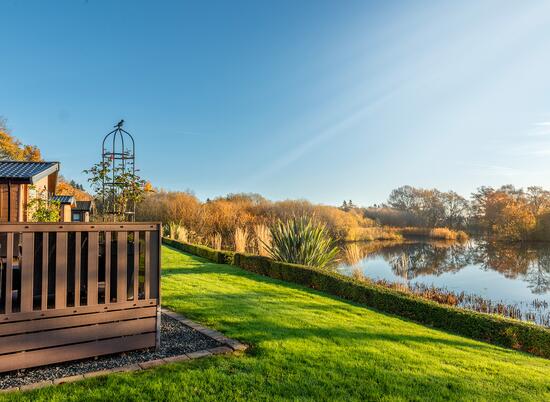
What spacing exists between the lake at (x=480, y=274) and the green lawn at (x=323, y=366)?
Result: 4006 millimetres

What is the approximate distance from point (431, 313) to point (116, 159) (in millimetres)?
5506

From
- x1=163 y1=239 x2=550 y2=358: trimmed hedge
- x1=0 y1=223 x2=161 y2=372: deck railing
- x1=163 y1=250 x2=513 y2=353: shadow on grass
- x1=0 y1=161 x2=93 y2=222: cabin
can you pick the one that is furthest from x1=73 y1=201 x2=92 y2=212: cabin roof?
x1=0 y1=223 x2=161 y2=372: deck railing

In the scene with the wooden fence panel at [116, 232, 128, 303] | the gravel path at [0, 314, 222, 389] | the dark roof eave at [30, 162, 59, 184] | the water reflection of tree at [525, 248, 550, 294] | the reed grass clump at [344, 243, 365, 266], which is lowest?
the water reflection of tree at [525, 248, 550, 294]

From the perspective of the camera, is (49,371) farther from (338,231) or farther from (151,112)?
(338,231)

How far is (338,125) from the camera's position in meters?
13.9

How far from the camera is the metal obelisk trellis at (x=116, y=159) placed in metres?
5.99

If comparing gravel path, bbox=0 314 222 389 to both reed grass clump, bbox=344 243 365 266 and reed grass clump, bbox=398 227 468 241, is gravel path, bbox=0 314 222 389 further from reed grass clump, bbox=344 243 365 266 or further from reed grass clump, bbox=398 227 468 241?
reed grass clump, bbox=398 227 468 241

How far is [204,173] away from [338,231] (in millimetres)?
8254

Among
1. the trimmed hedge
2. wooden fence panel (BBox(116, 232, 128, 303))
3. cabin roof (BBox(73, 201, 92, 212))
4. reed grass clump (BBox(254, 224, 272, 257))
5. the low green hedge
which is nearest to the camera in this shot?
wooden fence panel (BBox(116, 232, 128, 303))

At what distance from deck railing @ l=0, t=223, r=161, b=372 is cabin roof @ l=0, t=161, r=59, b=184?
7.43 m

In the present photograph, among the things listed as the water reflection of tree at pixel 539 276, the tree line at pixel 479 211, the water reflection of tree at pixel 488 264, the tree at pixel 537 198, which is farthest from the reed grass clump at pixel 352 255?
the tree at pixel 537 198

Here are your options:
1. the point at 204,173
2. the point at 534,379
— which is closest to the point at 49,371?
the point at 534,379

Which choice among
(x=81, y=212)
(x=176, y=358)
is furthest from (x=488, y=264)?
(x=81, y=212)

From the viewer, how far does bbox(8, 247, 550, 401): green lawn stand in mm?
2293
